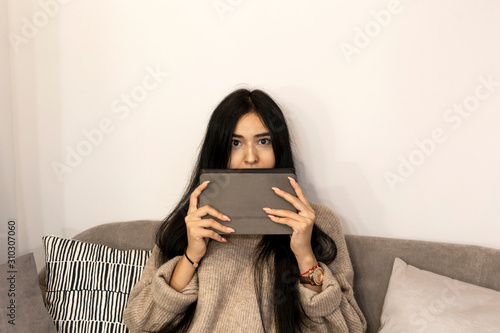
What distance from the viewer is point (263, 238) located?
146 centimetres

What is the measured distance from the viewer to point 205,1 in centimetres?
171

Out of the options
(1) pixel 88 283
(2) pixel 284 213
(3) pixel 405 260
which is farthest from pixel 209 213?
(3) pixel 405 260

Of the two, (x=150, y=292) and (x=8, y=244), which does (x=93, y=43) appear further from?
(x=150, y=292)

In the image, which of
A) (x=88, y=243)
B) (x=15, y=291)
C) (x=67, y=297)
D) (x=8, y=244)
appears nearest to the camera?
(x=15, y=291)

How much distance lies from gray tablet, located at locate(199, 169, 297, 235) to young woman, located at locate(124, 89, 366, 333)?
2 centimetres

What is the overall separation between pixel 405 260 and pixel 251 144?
0.59 meters

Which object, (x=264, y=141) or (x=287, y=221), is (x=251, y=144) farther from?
(x=287, y=221)

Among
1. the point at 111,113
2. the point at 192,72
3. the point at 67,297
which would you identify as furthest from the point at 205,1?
the point at 67,297

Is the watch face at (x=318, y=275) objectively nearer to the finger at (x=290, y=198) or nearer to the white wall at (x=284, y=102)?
the finger at (x=290, y=198)

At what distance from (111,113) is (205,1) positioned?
528 millimetres

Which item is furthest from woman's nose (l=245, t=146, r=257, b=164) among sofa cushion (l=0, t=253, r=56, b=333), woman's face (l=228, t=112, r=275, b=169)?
sofa cushion (l=0, t=253, r=56, b=333)

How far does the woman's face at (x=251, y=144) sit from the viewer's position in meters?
1.44

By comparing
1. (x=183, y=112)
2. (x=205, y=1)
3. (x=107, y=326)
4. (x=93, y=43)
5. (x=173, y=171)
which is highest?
(x=205, y=1)

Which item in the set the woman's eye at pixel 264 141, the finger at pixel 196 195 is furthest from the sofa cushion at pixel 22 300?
the woman's eye at pixel 264 141
